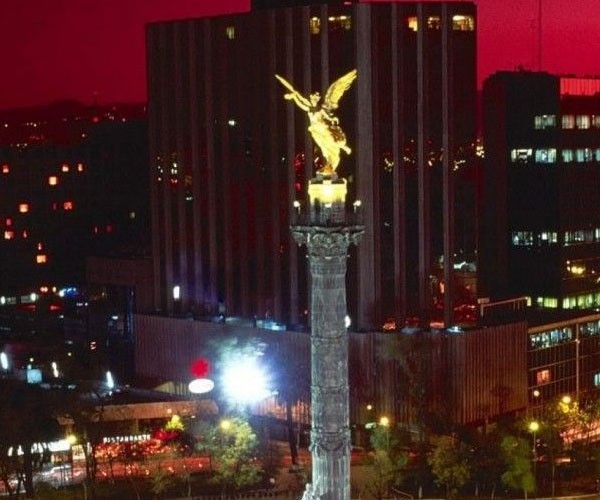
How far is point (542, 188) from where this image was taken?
12738 centimetres

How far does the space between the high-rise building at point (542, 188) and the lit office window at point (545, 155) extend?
0.10 meters

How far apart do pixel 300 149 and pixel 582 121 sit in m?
46.4

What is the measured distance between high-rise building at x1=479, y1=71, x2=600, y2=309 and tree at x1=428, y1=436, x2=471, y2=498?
55237mm

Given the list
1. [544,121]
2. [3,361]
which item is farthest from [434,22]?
[3,361]

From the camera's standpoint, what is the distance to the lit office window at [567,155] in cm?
12579

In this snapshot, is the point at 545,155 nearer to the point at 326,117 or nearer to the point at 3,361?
the point at 3,361

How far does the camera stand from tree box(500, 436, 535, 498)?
233 feet

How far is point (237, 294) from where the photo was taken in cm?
9756

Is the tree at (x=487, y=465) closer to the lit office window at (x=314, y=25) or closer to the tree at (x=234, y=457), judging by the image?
the tree at (x=234, y=457)

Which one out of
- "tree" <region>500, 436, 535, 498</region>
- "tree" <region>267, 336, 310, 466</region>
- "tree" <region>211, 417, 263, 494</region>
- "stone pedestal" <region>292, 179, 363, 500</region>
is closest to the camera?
"stone pedestal" <region>292, 179, 363, 500</region>

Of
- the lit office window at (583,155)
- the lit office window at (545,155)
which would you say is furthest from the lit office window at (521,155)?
the lit office window at (583,155)

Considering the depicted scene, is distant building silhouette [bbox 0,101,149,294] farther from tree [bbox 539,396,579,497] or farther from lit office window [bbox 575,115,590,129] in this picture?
tree [bbox 539,396,579,497]

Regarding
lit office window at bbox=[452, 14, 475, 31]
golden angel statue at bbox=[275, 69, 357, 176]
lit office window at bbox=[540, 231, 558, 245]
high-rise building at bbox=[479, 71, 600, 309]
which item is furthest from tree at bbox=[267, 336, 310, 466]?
lit office window at bbox=[540, 231, 558, 245]

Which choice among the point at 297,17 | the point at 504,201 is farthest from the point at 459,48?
the point at 504,201
